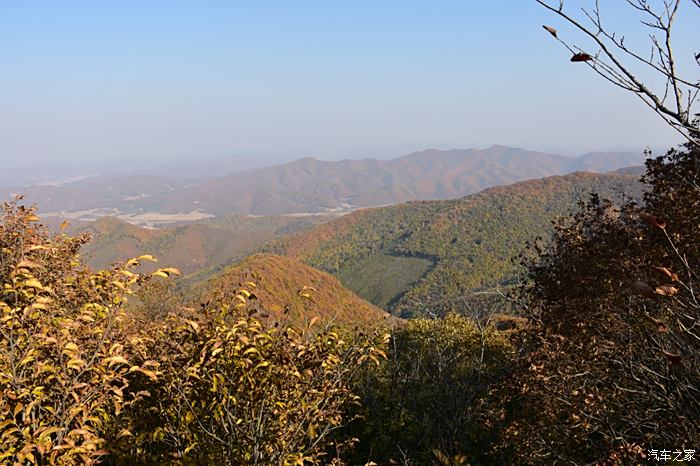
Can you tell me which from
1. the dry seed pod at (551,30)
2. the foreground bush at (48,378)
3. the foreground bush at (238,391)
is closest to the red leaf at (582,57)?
the dry seed pod at (551,30)

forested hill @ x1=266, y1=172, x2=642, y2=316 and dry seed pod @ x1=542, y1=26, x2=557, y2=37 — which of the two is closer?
dry seed pod @ x1=542, y1=26, x2=557, y2=37

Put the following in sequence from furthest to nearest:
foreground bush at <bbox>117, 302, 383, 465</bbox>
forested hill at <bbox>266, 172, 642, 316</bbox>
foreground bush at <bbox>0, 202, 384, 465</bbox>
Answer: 1. forested hill at <bbox>266, 172, 642, 316</bbox>
2. foreground bush at <bbox>117, 302, 383, 465</bbox>
3. foreground bush at <bbox>0, 202, 384, 465</bbox>

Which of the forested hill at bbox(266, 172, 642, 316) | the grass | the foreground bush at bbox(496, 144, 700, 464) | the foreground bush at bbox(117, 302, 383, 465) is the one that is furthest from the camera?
the grass

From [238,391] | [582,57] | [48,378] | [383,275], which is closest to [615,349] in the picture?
[238,391]

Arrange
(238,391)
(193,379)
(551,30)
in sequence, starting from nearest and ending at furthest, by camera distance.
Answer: (551,30)
(238,391)
(193,379)

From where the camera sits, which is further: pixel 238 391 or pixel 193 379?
pixel 193 379

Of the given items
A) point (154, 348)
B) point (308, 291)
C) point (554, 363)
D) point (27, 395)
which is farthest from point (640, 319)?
point (27, 395)

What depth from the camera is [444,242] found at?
13550 cm

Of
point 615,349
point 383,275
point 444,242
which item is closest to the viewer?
point 615,349

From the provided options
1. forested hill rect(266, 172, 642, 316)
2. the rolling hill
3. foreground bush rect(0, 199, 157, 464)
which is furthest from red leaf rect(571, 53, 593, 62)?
the rolling hill

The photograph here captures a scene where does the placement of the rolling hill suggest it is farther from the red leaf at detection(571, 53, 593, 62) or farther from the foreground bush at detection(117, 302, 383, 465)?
the red leaf at detection(571, 53, 593, 62)

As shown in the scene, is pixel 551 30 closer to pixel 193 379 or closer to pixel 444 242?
pixel 193 379

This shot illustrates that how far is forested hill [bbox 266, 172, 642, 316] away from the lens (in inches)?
4486

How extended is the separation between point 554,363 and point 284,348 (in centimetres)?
536
